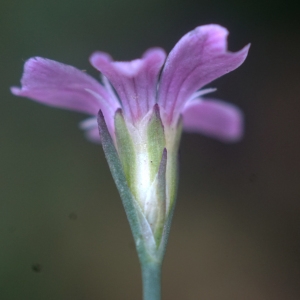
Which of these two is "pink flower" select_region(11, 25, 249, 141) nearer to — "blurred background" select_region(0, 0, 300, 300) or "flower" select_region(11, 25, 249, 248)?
"flower" select_region(11, 25, 249, 248)

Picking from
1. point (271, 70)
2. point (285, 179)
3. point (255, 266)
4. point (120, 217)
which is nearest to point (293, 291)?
point (255, 266)

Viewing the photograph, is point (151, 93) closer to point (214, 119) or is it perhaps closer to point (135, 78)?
point (135, 78)

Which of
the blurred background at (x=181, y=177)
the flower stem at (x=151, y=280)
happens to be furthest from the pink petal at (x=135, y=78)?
the blurred background at (x=181, y=177)

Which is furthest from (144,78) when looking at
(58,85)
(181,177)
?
(181,177)

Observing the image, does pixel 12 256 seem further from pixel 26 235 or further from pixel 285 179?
pixel 285 179

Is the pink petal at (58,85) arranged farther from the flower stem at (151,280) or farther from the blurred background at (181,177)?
the blurred background at (181,177)

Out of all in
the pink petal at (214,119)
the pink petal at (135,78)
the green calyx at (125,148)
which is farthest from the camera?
the pink petal at (214,119)

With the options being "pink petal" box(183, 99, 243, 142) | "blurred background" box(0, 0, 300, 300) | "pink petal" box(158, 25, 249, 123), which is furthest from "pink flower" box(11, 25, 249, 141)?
"blurred background" box(0, 0, 300, 300)
